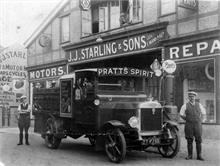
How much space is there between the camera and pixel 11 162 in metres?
8.37

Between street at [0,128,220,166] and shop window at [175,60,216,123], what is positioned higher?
shop window at [175,60,216,123]

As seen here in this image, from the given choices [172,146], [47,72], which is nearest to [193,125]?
[172,146]

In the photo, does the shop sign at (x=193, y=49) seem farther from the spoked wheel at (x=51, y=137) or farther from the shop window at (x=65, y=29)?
the shop window at (x=65, y=29)

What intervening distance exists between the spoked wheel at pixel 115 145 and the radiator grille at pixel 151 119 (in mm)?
652

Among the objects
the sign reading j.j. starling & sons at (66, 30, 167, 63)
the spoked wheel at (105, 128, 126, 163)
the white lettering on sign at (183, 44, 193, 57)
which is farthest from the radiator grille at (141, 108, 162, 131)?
the sign reading j.j. starling & sons at (66, 30, 167, 63)

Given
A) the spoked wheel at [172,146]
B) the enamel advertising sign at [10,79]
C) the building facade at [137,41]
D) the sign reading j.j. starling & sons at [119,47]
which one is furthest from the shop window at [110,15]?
the spoked wheel at [172,146]

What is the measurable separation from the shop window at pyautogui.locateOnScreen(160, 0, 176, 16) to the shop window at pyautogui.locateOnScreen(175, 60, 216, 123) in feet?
7.13

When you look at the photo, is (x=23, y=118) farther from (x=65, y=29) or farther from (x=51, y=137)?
(x=65, y=29)

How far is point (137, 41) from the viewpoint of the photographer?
15414 millimetres

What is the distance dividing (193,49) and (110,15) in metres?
5.88

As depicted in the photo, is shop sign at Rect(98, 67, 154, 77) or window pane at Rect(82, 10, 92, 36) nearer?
shop sign at Rect(98, 67, 154, 77)

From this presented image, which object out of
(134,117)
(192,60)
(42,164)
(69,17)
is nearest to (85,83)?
(134,117)

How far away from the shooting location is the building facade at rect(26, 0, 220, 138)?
1261 cm

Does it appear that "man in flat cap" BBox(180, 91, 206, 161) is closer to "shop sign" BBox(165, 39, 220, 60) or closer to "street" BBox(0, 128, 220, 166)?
"street" BBox(0, 128, 220, 166)
